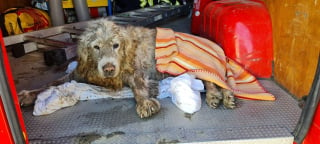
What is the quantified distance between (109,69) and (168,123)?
738 mm

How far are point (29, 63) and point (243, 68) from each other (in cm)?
295

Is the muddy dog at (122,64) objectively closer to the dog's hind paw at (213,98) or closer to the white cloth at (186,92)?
the dog's hind paw at (213,98)

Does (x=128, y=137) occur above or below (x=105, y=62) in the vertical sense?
below

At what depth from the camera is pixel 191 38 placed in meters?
3.05

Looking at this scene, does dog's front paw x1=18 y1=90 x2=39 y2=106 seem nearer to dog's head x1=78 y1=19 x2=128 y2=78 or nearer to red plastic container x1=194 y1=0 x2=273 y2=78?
dog's head x1=78 y1=19 x2=128 y2=78

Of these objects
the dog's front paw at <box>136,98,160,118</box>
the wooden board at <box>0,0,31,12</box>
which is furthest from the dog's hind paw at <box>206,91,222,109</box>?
→ the wooden board at <box>0,0,31,12</box>

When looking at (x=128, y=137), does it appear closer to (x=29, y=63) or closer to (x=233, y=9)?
(x=233, y=9)

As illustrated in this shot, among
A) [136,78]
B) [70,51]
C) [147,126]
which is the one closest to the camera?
[147,126]

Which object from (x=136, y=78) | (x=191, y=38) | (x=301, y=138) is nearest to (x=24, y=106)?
(x=136, y=78)

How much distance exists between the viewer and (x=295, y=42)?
7.91 ft

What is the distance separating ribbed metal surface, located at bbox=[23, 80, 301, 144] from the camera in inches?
76.4

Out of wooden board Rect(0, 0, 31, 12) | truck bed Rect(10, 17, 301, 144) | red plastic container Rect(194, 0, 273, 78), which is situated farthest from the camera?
wooden board Rect(0, 0, 31, 12)

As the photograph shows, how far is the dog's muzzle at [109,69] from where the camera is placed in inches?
96.8

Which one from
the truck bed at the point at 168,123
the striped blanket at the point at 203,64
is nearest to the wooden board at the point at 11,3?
→ the truck bed at the point at 168,123
